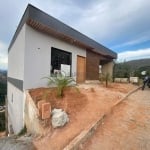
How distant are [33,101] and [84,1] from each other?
609cm

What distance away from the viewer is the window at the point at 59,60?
9.12 m

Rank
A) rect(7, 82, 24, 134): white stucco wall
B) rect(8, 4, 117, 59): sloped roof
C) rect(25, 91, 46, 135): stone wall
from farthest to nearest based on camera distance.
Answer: rect(7, 82, 24, 134): white stucco wall, rect(8, 4, 117, 59): sloped roof, rect(25, 91, 46, 135): stone wall

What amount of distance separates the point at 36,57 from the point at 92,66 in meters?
6.74

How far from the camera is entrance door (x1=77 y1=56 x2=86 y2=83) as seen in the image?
11617 mm

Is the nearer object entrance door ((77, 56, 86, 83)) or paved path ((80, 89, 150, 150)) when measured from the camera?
paved path ((80, 89, 150, 150))

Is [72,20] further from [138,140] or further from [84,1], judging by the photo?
[138,140]

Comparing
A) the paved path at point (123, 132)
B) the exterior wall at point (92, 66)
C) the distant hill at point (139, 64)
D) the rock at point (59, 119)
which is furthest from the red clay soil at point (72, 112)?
the distant hill at point (139, 64)

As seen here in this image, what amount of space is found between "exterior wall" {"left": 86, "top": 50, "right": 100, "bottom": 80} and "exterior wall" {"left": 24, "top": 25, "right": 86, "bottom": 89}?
177 inches

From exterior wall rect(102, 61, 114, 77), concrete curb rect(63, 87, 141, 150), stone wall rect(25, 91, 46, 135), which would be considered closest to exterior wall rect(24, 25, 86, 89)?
stone wall rect(25, 91, 46, 135)

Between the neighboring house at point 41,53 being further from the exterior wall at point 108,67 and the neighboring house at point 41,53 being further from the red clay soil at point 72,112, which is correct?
the exterior wall at point 108,67

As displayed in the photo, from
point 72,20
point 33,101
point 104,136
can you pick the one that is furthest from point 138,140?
point 72,20

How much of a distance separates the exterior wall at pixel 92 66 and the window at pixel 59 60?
274 centimetres

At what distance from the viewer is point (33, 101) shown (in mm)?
6035

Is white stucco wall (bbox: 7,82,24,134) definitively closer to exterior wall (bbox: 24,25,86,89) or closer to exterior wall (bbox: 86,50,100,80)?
exterior wall (bbox: 24,25,86,89)
